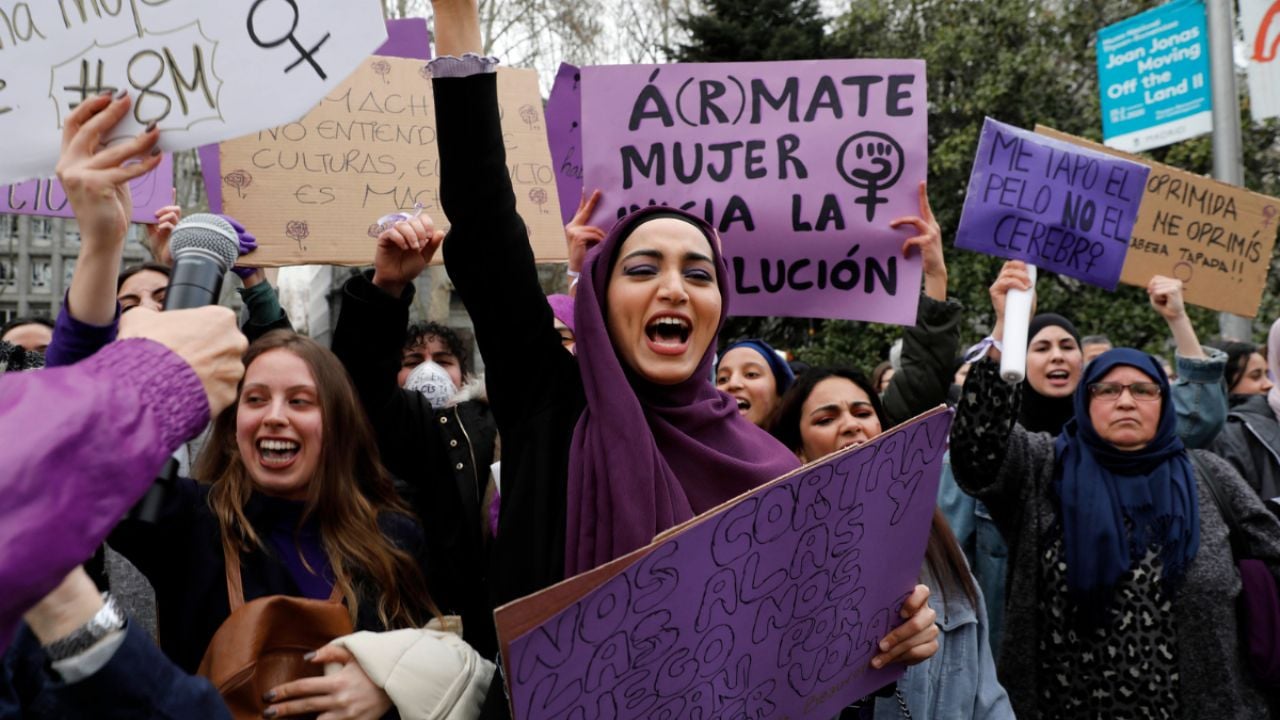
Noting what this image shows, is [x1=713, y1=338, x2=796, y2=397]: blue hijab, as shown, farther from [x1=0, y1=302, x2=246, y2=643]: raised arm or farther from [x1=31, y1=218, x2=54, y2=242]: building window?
[x1=31, y1=218, x2=54, y2=242]: building window

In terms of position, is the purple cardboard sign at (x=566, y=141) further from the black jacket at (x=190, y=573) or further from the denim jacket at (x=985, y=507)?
the black jacket at (x=190, y=573)

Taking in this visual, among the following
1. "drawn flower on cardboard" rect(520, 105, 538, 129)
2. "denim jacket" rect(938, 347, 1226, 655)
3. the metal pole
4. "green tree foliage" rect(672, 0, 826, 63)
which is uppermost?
"green tree foliage" rect(672, 0, 826, 63)

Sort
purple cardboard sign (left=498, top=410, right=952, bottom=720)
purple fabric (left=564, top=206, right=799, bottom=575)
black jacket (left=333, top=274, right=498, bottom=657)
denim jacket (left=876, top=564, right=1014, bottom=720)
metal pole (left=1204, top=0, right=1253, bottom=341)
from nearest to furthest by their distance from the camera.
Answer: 1. purple cardboard sign (left=498, top=410, right=952, bottom=720)
2. purple fabric (left=564, top=206, right=799, bottom=575)
3. black jacket (left=333, top=274, right=498, bottom=657)
4. denim jacket (left=876, top=564, right=1014, bottom=720)
5. metal pole (left=1204, top=0, right=1253, bottom=341)

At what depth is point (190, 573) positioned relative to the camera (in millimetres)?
2158

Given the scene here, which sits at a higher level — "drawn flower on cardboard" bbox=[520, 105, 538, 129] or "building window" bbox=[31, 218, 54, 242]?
"building window" bbox=[31, 218, 54, 242]

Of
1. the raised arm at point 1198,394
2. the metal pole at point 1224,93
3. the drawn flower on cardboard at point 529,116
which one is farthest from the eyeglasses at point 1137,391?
the metal pole at point 1224,93

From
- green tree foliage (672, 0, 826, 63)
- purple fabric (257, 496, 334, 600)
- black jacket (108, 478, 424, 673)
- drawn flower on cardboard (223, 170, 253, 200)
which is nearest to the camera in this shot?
black jacket (108, 478, 424, 673)

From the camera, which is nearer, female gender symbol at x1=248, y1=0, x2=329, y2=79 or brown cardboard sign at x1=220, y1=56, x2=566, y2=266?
female gender symbol at x1=248, y1=0, x2=329, y2=79

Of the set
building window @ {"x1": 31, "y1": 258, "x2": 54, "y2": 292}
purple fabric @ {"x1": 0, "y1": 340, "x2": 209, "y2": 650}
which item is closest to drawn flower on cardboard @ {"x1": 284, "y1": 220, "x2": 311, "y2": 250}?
purple fabric @ {"x1": 0, "y1": 340, "x2": 209, "y2": 650}

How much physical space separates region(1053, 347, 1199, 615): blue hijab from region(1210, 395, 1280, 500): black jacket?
987 mm

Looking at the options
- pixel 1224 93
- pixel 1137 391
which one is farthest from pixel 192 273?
pixel 1224 93

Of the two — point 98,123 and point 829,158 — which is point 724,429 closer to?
point 98,123

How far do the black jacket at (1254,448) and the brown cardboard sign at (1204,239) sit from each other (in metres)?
0.48

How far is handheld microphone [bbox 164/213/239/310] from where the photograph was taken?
148 cm
